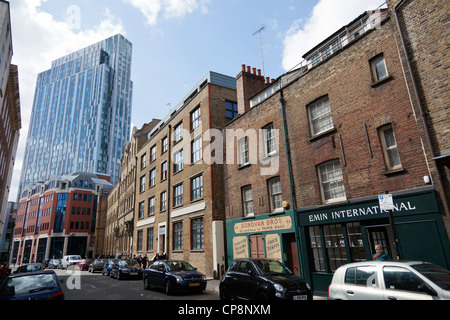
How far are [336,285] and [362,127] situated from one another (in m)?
6.67

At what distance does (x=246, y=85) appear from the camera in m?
19.4

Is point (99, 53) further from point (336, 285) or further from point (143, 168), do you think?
point (336, 285)

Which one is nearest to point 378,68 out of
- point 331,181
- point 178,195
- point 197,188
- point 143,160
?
point 331,181

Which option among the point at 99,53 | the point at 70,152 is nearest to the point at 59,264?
the point at 70,152

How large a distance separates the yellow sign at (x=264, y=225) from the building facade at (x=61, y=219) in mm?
64167

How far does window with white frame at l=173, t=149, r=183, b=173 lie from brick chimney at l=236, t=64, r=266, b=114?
825 cm

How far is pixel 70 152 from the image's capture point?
130m

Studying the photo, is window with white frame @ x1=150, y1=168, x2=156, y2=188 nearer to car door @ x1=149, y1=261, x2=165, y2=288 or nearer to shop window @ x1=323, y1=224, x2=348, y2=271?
car door @ x1=149, y1=261, x2=165, y2=288

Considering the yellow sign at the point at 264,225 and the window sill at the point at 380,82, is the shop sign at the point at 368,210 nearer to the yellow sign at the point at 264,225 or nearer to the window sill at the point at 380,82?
the yellow sign at the point at 264,225

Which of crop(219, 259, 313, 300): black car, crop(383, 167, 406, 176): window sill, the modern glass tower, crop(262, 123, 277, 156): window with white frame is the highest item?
the modern glass tower

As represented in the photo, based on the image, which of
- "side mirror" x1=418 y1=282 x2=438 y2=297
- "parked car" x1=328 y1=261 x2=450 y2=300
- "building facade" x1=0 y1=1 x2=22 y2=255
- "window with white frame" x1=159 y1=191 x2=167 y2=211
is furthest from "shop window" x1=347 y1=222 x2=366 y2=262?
"building facade" x1=0 y1=1 x2=22 y2=255

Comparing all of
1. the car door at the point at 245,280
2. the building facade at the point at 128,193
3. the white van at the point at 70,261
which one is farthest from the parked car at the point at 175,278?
the white van at the point at 70,261

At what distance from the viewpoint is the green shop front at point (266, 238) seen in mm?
13391

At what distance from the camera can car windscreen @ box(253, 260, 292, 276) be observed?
352 inches
